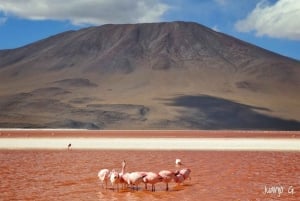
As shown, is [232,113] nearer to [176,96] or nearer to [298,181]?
[176,96]

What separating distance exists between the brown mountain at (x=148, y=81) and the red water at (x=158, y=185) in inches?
2356

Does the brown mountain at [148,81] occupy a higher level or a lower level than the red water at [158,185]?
higher

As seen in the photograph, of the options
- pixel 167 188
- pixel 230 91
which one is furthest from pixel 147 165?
pixel 230 91

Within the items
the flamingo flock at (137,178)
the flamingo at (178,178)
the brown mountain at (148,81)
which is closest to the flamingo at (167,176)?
the flamingo flock at (137,178)

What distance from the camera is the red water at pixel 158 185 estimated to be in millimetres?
11914

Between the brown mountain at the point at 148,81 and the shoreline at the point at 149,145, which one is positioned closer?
the shoreline at the point at 149,145

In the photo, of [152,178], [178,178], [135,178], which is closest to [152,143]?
[178,178]

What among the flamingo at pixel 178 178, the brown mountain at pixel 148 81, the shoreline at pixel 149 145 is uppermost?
the brown mountain at pixel 148 81

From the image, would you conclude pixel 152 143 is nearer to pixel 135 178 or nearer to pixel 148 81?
pixel 135 178

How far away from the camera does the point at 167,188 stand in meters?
13.3

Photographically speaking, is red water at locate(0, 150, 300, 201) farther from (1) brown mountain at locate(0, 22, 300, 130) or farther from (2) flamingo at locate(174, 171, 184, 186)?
(1) brown mountain at locate(0, 22, 300, 130)

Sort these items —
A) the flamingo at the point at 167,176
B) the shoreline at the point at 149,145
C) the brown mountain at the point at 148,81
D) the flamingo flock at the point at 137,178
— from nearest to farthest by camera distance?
the flamingo flock at the point at 137,178 → the flamingo at the point at 167,176 → the shoreline at the point at 149,145 → the brown mountain at the point at 148,81

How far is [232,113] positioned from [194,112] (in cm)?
755

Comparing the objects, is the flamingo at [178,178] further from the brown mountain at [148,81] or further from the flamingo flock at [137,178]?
the brown mountain at [148,81]
